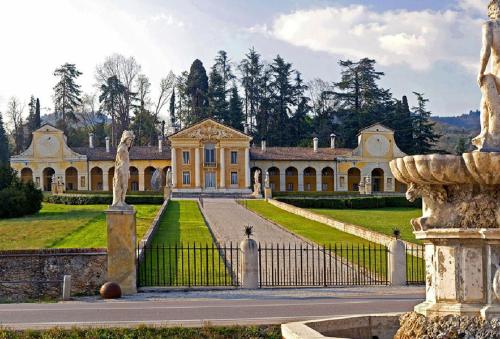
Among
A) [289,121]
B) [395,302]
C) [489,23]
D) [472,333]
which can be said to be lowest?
[395,302]

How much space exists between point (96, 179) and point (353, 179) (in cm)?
3011

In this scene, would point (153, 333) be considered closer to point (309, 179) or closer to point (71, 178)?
point (309, 179)

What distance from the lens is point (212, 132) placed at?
7762 cm

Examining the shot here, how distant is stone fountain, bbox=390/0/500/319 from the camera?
22.3 feet

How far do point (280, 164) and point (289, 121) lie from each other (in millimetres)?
16744

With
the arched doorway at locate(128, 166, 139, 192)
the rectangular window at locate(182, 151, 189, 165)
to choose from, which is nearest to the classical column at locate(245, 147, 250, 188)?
the rectangular window at locate(182, 151, 189, 165)

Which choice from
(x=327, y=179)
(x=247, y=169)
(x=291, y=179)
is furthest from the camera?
(x=291, y=179)

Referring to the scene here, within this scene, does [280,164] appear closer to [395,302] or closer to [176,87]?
[176,87]

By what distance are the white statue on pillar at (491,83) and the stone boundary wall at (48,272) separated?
10899mm

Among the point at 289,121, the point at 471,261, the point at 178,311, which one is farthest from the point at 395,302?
the point at 289,121

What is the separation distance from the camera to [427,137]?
82875mm

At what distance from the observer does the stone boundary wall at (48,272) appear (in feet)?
53.1

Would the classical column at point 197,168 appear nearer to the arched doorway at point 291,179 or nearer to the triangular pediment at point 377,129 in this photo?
the arched doorway at point 291,179

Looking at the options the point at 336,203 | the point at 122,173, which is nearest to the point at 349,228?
the point at 122,173
